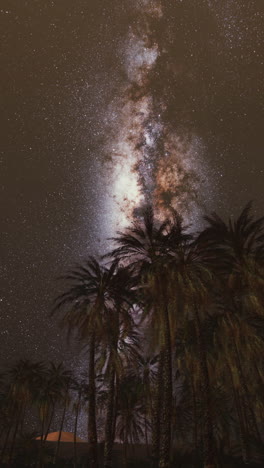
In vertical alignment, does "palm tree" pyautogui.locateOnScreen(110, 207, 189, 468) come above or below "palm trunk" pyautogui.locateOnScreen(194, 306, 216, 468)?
above

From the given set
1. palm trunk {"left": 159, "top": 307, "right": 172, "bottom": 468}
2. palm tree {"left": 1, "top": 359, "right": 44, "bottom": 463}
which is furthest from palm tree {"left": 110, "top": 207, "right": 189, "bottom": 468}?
palm tree {"left": 1, "top": 359, "right": 44, "bottom": 463}

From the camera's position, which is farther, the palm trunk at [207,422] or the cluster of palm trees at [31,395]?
the cluster of palm trees at [31,395]

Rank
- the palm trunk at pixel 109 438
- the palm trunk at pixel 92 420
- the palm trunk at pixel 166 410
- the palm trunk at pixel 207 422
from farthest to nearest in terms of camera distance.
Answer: the palm trunk at pixel 109 438, the palm trunk at pixel 92 420, the palm trunk at pixel 166 410, the palm trunk at pixel 207 422

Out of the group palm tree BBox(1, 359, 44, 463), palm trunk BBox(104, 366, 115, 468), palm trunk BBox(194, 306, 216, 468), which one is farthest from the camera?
palm tree BBox(1, 359, 44, 463)

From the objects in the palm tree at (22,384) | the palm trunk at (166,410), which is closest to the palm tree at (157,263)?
the palm trunk at (166,410)

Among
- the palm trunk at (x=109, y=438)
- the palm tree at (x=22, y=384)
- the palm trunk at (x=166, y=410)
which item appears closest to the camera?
the palm trunk at (x=166, y=410)

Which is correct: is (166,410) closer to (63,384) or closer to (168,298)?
(168,298)

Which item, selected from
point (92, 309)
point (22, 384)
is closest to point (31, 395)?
point (22, 384)

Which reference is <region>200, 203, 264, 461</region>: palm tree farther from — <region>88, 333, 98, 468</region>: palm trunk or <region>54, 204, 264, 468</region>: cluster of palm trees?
<region>88, 333, 98, 468</region>: palm trunk

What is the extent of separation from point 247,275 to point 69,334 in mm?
13195

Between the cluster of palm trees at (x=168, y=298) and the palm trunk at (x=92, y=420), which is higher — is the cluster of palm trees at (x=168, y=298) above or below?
above

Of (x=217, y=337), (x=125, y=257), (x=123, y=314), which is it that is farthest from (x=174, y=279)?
(x=217, y=337)

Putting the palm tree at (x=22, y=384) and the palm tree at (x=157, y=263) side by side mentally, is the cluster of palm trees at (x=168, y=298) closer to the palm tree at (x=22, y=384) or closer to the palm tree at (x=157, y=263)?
the palm tree at (x=157, y=263)

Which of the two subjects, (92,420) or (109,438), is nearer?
(92,420)
